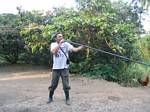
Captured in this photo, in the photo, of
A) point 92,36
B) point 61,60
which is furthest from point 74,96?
point 92,36

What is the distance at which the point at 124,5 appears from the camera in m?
18.8

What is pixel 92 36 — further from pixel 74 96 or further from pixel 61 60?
pixel 61 60

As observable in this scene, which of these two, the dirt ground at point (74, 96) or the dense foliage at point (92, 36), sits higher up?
the dense foliage at point (92, 36)

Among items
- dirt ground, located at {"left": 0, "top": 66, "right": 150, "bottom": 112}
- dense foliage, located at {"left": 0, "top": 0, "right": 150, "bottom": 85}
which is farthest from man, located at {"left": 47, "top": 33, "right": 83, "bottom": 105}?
dense foliage, located at {"left": 0, "top": 0, "right": 150, "bottom": 85}

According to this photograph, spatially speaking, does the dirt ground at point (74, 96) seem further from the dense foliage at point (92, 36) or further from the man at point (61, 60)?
the dense foliage at point (92, 36)

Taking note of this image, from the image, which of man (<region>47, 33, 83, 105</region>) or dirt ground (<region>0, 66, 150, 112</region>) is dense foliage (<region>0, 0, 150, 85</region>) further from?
man (<region>47, 33, 83, 105</region>)

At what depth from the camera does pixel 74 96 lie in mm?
11570

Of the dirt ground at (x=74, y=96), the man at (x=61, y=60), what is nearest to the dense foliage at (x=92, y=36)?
the dirt ground at (x=74, y=96)

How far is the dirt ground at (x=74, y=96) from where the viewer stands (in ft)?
33.7

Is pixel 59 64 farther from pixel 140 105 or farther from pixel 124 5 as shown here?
pixel 124 5

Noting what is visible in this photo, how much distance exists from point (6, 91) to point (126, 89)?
366 cm

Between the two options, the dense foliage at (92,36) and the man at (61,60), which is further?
the dense foliage at (92,36)

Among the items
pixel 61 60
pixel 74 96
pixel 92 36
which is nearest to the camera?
pixel 61 60

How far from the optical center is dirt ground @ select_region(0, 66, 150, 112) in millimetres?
10262
